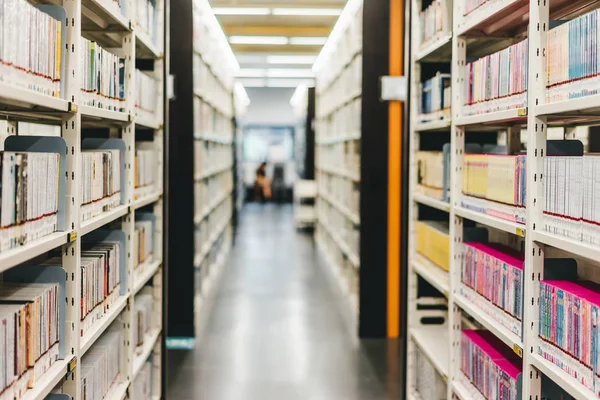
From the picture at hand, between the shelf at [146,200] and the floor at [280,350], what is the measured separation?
1.27m

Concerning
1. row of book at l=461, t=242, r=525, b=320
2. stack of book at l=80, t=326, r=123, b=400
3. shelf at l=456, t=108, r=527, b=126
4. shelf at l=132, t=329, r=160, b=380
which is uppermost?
shelf at l=456, t=108, r=527, b=126

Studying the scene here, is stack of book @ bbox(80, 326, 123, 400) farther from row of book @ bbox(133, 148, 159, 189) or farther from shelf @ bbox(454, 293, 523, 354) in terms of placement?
shelf @ bbox(454, 293, 523, 354)

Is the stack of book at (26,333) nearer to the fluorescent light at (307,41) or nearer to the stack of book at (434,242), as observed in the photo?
the stack of book at (434,242)

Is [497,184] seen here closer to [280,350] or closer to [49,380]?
[49,380]

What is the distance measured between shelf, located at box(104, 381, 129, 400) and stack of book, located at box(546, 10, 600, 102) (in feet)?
6.83

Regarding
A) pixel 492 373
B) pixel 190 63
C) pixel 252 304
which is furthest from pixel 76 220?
pixel 252 304

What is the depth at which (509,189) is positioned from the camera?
7.91 ft

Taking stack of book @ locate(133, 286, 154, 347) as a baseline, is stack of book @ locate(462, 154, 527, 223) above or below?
above

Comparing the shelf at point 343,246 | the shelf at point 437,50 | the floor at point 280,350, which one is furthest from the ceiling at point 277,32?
the shelf at point 437,50

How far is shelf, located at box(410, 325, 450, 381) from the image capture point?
3.16 metres

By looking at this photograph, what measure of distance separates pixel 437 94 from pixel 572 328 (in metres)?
1.83

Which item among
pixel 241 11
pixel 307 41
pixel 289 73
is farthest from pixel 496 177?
pixel 289 73

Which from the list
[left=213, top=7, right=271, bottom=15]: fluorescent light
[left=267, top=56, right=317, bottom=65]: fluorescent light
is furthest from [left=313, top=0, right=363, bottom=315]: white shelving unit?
[left=267, top=56, right=317, bottom=65]: fluorescent light

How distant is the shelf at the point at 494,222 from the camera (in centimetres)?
220
